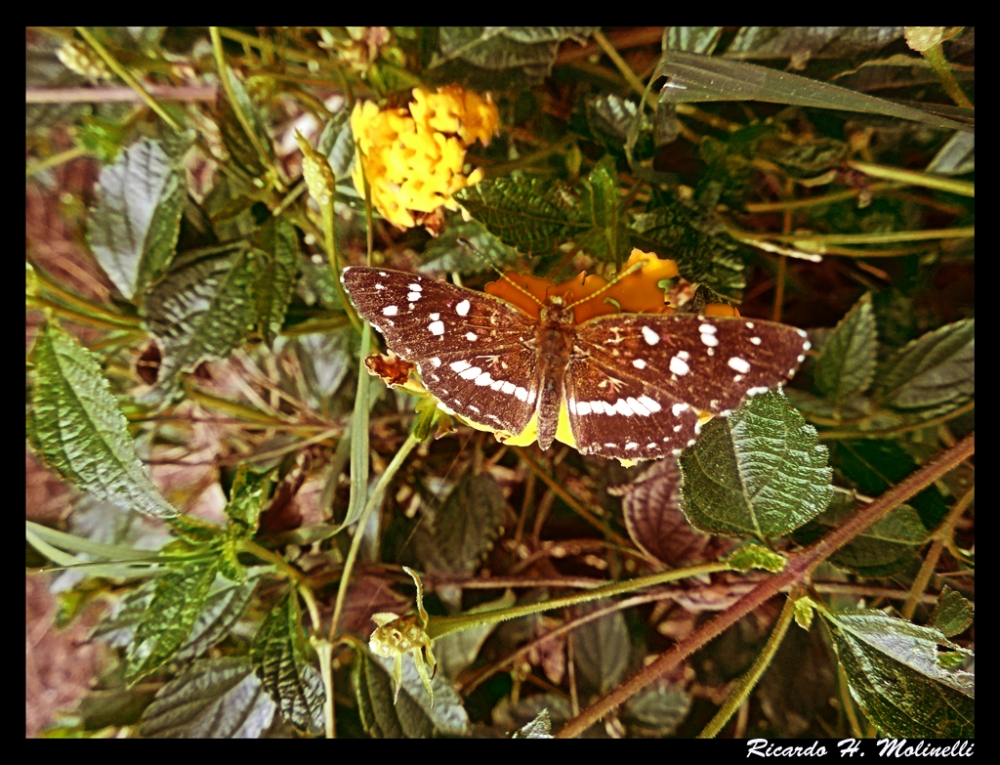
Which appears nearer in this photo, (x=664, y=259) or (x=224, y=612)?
(x=664, y=259)

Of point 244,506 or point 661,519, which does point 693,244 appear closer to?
point 661,519

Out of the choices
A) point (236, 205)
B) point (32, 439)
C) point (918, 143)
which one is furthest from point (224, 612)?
point (918, 143)

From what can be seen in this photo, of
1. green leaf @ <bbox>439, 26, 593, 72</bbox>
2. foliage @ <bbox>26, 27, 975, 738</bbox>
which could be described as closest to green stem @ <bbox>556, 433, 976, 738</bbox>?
foliage @ <bbox>26, 27, 975, 738</bbox>

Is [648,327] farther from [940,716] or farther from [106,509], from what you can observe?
[106,509]

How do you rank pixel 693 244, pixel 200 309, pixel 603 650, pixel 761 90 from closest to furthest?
pixel 761 90 < pixel 693 244 < pixel 200 309 < pixel 603 650

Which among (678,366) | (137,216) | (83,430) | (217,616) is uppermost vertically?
(137,216)

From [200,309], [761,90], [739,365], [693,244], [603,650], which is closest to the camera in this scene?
[739,365]

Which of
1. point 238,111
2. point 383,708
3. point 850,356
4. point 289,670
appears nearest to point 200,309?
point 238,111
